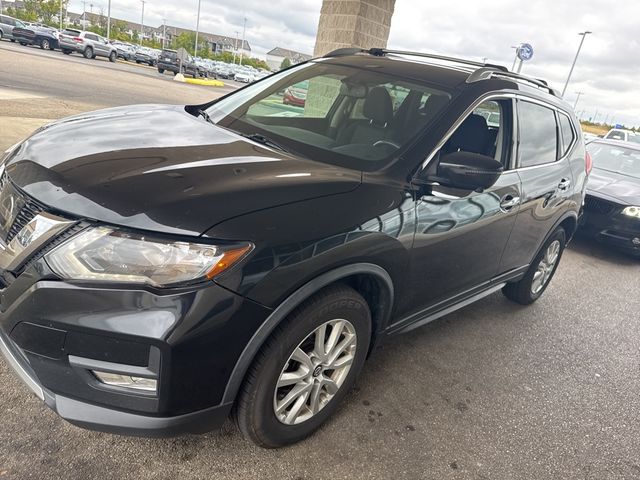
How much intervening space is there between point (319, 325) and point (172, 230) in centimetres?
78

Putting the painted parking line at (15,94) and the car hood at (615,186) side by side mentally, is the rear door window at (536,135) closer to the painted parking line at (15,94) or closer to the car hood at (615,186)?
the car hood at (615,186)

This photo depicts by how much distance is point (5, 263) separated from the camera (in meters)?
1.86

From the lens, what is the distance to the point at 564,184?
4.02 metres

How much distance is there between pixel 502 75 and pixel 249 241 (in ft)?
7.55

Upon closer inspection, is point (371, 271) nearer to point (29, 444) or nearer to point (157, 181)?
point (157, 181)

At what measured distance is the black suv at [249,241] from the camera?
1745 millimetres

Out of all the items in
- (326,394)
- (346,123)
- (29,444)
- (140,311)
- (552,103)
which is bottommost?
(29,444)

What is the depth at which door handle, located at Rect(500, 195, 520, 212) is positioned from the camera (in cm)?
316

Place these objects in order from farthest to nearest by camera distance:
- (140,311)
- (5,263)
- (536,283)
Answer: (536,283) → (5,263) → (140,311)

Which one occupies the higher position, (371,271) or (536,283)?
(371,271)

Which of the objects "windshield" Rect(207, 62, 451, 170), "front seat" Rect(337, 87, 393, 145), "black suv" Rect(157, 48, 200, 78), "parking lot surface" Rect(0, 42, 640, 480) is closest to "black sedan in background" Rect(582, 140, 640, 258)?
"parking lot surface" Rect(0, 42, 640, 480)

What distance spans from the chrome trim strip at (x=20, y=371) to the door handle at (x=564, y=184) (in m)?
3.72

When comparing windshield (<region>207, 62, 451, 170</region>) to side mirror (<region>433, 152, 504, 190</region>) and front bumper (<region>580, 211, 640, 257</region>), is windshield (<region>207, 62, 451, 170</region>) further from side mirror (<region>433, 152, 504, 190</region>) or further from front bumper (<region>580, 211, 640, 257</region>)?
front bumper (<region>580, 211, 640, 257</region>)

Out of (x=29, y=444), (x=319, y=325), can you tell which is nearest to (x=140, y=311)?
(x=319, y=325)
